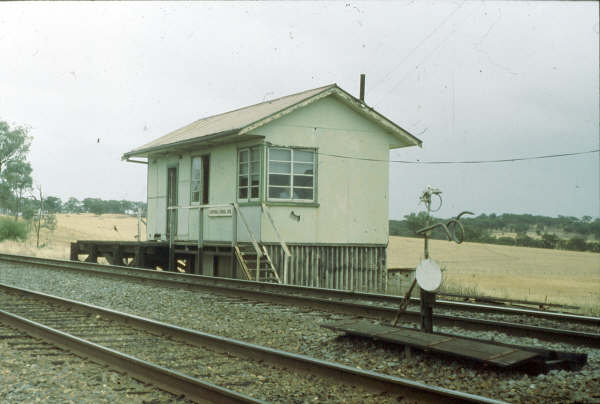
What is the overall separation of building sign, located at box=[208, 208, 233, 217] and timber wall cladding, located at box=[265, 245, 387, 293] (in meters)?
1.74

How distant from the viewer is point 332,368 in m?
5.48

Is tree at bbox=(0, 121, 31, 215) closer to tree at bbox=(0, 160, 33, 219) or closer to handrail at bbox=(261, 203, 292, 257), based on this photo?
tree at bbox=(0, 160, 33, 219)

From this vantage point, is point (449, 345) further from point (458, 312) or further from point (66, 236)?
point (66, 236)

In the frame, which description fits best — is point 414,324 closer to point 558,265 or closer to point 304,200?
point 304,200

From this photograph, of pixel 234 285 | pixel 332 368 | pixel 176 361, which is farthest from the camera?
pixel 234 285

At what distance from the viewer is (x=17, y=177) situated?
4872 cm

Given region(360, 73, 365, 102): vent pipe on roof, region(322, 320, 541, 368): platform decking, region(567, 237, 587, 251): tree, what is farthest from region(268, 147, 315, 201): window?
region(567, 237, 587, 251): tree

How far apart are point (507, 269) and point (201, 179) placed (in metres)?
13.8

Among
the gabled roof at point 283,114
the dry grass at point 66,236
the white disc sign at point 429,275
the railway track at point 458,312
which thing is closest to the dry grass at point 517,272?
the railway track at point 458,312

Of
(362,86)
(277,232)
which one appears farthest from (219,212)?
(362,86)

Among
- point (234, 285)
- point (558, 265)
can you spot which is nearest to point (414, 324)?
point (234, 285)

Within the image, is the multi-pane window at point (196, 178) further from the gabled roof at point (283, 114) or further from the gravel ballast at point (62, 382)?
the gravel ballast at point (62, 382)

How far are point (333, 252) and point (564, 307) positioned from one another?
672 cm

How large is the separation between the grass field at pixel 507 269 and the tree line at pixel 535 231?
3.38 m
